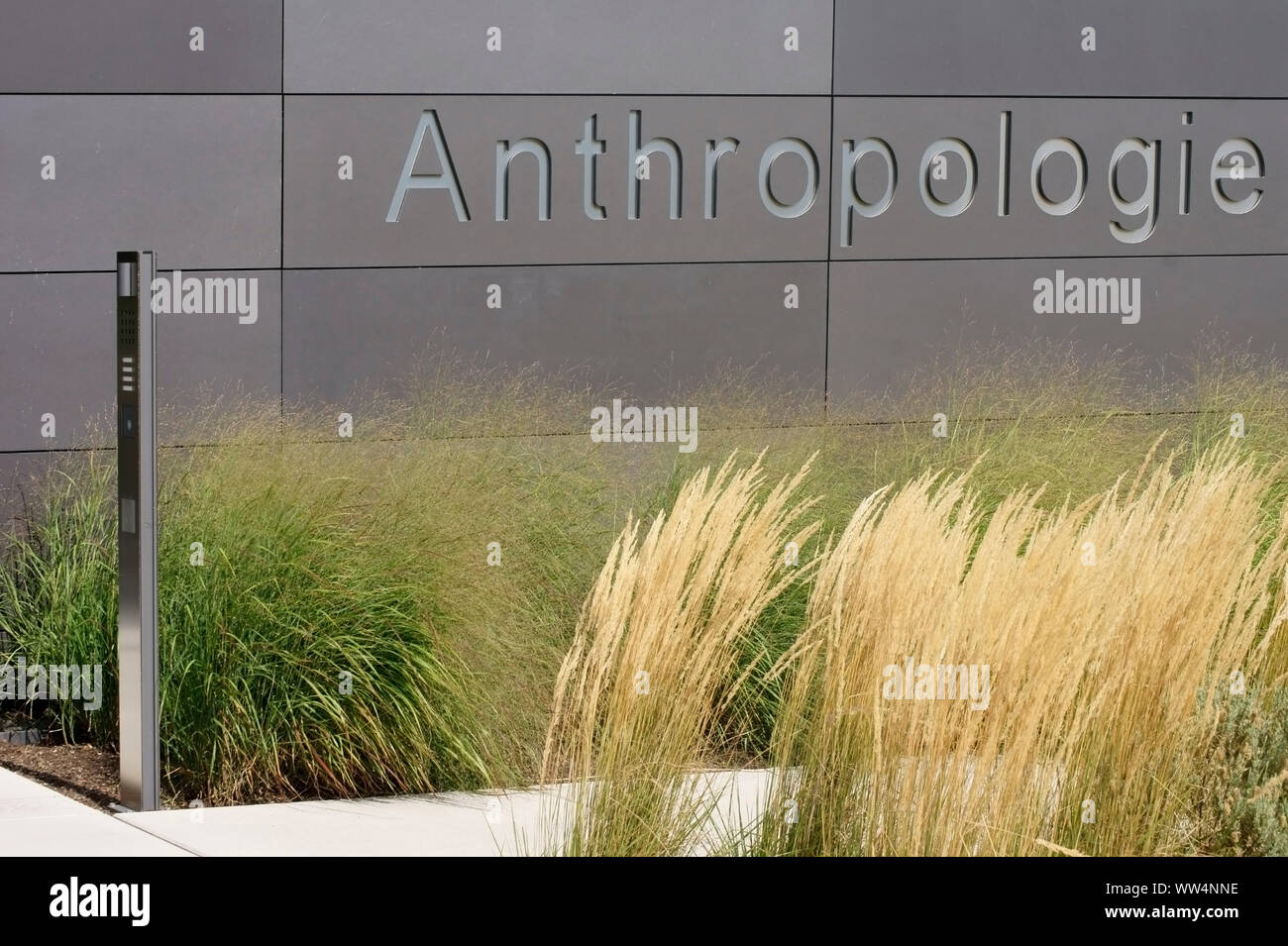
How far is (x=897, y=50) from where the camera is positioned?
873cm

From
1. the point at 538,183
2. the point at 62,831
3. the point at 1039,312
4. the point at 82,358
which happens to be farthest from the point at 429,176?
the point at 62,831

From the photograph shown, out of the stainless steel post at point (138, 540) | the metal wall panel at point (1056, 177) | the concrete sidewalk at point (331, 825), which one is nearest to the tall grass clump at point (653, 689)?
the concrete sidewalk at point (331, 825)

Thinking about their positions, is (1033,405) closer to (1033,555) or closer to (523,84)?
(523,84)

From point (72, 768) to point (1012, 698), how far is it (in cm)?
341

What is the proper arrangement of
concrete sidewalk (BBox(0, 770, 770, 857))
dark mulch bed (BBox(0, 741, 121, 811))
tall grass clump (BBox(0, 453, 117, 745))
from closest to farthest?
concrete sidewalk (BBox(0, 770, 770, 857))
dark mulch bed (BBox(0, 741, 121, 811))
tall grass clump (BBox(0, 453, 117, 745))

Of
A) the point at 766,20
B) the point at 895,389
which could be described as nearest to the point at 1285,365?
the point at 895,389

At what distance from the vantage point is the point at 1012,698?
3.75 metres

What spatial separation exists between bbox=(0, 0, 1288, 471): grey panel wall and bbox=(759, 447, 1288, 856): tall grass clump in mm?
4414

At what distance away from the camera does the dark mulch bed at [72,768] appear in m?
5.32

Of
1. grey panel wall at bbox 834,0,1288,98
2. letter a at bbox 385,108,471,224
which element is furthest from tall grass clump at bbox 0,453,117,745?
grey panel wall at bbox 834,0,1288,98

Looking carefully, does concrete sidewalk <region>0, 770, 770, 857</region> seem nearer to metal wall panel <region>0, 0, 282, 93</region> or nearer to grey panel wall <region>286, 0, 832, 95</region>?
metal wall panel <region>0, 0, 282, 93</region>

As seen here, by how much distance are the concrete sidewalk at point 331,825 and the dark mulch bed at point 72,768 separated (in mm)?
→ 157

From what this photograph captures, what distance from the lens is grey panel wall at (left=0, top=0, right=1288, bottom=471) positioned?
7559mm
